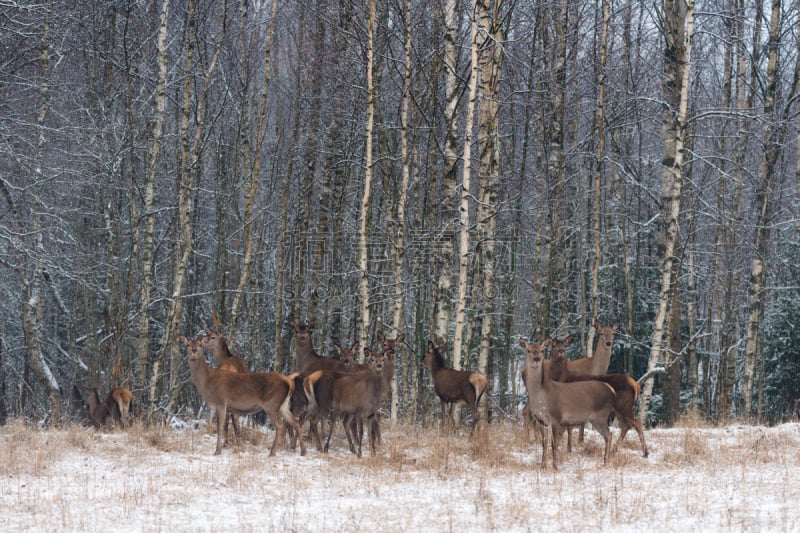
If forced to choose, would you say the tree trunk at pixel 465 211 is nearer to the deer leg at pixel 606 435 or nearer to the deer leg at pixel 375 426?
the deer leg at pixel 375 426

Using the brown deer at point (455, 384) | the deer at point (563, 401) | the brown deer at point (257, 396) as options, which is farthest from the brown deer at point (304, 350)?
the deer at point (563, 401)

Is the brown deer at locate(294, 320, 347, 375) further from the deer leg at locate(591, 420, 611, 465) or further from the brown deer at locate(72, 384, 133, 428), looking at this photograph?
the deer leg at locate(591, 420, 611, 465)

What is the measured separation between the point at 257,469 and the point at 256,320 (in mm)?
14030

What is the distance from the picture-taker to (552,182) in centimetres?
1797

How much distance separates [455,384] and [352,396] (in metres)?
2.24

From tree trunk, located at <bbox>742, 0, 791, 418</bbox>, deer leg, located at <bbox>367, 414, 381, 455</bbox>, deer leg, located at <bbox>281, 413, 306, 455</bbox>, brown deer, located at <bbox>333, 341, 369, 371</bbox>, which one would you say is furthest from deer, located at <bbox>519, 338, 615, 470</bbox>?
tree trunk, located at <bbox>742, 0, 791, 418</bbox>

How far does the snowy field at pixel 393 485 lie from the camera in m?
7.78

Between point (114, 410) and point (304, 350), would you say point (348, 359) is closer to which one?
point (304, 350)

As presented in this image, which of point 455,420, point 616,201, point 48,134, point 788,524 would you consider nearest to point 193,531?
point 788,524

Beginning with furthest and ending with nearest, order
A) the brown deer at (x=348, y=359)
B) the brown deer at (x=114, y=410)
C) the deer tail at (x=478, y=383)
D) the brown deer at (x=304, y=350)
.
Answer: the brown deer at (x=304, y=350) < the brown deer at (x=348, y=359) < the brown deer at (x=114, y=410) < the deer tail at (x=478, y=383)

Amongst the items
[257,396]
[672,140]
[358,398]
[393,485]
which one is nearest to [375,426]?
[358,398]

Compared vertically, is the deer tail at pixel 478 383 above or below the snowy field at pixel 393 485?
above

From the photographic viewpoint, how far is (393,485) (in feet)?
30.7

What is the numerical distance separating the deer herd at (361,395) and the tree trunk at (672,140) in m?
2.64
